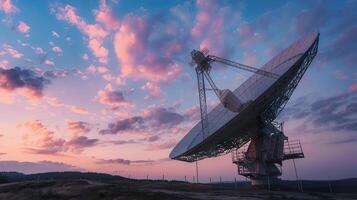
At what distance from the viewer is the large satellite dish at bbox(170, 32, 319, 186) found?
164 feet

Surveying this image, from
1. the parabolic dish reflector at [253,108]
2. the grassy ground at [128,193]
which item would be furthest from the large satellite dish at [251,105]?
the grassy ground at [128,193]

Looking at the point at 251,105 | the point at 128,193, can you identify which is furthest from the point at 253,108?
the point at 128,193

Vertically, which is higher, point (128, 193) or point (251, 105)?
point (251, 105)

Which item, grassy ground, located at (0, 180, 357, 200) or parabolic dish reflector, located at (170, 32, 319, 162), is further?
parabolic dish reflector, located at (170, 32, 319, 162)

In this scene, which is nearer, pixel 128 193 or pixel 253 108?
pixel 128 193

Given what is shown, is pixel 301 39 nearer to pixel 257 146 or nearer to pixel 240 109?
pixel 240 109

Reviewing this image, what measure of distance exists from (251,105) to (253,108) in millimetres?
1348

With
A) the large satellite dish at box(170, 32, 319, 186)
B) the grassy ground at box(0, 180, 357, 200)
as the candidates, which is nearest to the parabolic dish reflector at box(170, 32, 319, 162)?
the large satellite dish at box(170, 32, 319, 186)

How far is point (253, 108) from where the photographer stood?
171 ft

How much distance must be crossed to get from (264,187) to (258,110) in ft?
43.0

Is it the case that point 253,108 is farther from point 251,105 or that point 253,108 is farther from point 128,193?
point 128,193

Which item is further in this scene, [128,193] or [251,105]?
[251,105]

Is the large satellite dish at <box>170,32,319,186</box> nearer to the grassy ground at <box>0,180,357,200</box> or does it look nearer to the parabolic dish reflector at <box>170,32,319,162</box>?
the parabolic dish reflector at <box>170,32,319,162</box>

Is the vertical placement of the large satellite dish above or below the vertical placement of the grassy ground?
above
